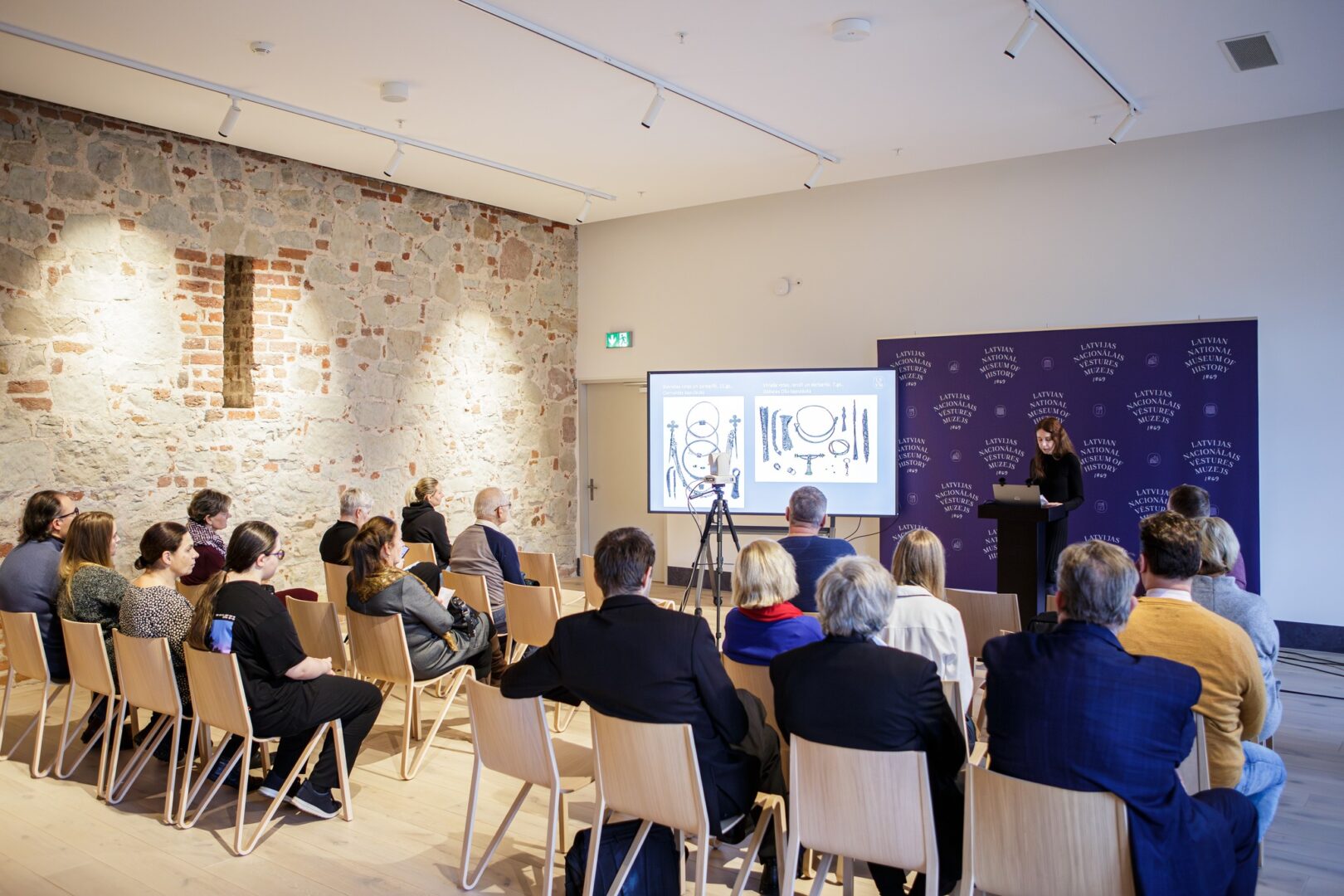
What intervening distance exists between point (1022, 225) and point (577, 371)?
460 cm

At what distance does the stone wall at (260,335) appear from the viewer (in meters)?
6.16

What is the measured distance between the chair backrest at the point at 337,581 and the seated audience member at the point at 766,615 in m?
A: 2.92

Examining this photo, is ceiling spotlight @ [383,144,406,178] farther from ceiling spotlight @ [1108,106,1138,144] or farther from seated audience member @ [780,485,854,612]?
ceiling spotlight @ [1108,106,1138,144]

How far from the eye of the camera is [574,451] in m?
10.2

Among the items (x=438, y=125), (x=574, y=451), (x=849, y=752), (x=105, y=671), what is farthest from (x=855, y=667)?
(x=574, y=451)

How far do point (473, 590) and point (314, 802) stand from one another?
171cm

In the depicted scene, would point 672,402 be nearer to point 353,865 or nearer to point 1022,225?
point 1022,225

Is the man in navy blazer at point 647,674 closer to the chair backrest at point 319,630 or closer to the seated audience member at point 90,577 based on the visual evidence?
the chair backrest at point 319,630

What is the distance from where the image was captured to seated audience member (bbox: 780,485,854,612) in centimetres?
459

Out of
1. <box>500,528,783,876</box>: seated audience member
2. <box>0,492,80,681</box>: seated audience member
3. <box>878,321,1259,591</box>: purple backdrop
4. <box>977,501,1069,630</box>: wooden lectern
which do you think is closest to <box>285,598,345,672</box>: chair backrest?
<box>0,492,80,681</box>: seated audience member

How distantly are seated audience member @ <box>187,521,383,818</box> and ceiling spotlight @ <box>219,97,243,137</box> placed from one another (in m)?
3.32

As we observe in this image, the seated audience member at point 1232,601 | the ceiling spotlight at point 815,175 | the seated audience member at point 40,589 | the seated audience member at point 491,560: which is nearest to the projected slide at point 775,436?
the ceiling spotlight at point 815,175

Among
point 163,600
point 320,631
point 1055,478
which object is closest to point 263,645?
point 163,600

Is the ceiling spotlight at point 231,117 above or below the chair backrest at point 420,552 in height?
above
